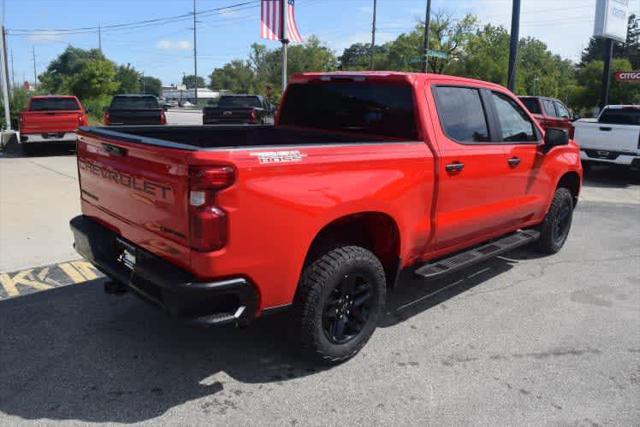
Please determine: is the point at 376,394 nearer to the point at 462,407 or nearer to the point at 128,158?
the point at 462,407

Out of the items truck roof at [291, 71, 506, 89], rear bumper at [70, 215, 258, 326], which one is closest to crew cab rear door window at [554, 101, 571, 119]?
truck roof at [291, 71, 506, 89]

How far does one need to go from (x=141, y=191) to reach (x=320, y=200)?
1032mm

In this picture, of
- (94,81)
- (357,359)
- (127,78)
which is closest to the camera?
(357,359)

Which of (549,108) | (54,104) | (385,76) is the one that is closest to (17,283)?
(385,76)

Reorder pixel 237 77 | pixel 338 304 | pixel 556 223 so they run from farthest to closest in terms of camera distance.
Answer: pixel 237 77
pixel 556 223
pixel 338 304

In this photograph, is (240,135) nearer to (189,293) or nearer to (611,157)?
(189,293)

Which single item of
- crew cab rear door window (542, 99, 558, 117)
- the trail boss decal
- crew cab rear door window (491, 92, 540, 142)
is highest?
crew cab rear door window (542, 99, 558, 117)

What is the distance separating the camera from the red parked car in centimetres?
1405

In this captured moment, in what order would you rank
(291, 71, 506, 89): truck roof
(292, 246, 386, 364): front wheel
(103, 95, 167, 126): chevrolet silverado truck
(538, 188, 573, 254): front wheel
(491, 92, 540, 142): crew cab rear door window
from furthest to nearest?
(103, 95, 167, 126): chevrolet silverado truck
(538, 188, 573, 254): front wheel
(491, 92, 540, 142): crew cab rear door window
(291, 71, 506, 89): truck roof
(292, 246, 386, 364): front wheel

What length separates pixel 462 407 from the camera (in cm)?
318

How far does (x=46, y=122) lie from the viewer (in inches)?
574

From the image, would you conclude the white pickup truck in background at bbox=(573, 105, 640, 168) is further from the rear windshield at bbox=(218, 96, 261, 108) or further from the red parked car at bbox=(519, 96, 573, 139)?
the rear windshield at bbox=(218, 96, 261, 108)

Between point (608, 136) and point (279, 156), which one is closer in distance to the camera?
point (279, 156)

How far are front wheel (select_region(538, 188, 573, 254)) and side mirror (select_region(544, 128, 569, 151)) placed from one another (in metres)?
0.91
